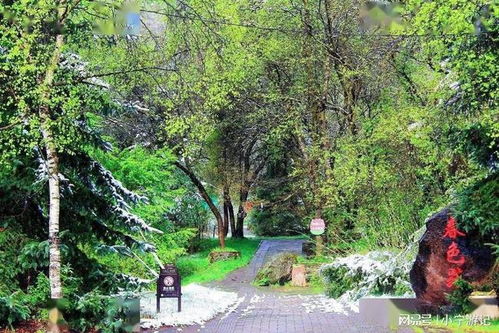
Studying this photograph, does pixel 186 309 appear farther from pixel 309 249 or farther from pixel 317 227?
pixel 309 249

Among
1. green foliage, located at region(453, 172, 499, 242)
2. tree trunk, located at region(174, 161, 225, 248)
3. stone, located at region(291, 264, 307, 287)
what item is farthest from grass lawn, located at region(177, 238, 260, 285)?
green foliage, located at region(453, 172, 499, 242)

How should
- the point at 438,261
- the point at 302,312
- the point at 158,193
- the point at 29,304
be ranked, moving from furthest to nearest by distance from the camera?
1. the point at 158,193
2. the point at 302,312
3. the point at 438,261
4. the point at 29,304

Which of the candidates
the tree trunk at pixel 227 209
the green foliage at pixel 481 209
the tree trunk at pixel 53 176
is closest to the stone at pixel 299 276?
the green foliage at pixel 481 209

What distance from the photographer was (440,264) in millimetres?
9430

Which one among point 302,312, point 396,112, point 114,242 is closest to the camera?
point 114,242

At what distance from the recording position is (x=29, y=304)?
8.69m

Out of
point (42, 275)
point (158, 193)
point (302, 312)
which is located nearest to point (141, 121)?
point (158, 193)

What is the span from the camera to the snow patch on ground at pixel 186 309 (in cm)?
1098

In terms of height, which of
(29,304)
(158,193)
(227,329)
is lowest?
(227,329)

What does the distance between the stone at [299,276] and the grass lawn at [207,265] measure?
4758mm

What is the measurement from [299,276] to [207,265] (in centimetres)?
902

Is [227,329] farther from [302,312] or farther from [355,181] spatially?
[355,181]

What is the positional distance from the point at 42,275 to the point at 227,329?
3.42 metres

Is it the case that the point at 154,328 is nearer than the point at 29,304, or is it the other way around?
the point at 29,304
